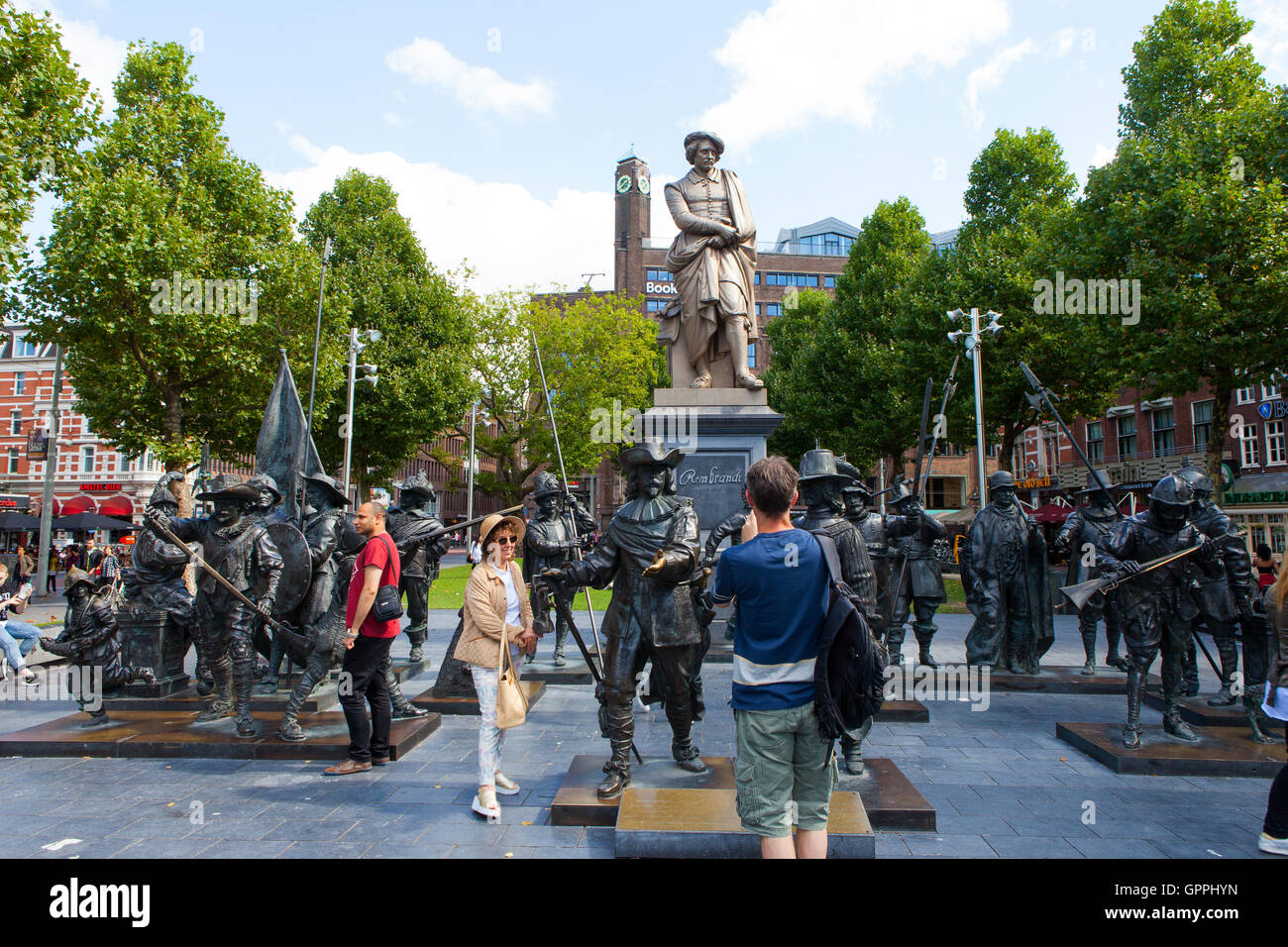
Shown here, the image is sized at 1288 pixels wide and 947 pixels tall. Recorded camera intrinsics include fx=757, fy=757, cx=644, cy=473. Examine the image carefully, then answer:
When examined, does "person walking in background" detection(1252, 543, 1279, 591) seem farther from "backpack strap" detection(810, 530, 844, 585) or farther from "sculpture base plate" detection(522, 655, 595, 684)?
"backpack strap" detection(810, 530, 844, 585)

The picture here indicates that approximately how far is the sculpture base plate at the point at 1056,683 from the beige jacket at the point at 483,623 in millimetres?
6507

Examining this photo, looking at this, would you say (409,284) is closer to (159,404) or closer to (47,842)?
(159,404)

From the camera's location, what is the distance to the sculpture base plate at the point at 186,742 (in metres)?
6.09

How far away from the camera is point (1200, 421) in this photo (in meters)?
30.8

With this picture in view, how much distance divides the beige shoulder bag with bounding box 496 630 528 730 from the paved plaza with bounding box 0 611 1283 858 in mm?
600

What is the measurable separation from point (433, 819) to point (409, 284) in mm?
28358

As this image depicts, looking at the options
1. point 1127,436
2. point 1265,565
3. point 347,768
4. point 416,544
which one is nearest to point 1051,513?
point 1127,436

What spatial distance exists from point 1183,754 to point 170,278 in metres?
22.4

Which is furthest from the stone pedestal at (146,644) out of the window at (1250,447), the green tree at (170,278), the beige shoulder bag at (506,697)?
the window at (1250,447)

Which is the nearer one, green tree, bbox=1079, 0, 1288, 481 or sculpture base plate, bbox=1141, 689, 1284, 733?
sculpture base plate, bbox=1141, 689, 1284, 733

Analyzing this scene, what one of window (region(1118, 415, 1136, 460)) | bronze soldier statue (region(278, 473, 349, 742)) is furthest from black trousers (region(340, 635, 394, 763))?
window (region(1118, 415, 1136, 460))

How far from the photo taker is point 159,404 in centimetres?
2220

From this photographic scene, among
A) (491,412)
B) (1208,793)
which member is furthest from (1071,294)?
(491,412)

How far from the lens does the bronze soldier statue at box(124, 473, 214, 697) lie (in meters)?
7.46
